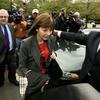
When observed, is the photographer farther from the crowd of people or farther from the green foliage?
the green foliage

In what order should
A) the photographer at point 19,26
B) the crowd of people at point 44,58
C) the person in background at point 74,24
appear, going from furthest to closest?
1. the person in background at point 74,24
2. the photographer at point 19,26
3. the crowd of people at point 44,58

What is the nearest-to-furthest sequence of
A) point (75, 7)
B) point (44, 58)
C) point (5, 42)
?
point (44, 58), point (5, 42), point (75, 7)

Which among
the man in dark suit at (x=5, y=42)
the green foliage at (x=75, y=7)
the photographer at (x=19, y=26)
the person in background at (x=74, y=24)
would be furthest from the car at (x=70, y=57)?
the green foliage at (x=75, y=7)

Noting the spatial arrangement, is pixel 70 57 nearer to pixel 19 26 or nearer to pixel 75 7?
pixel 19 26

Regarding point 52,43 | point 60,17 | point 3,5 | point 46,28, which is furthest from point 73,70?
point 3,5

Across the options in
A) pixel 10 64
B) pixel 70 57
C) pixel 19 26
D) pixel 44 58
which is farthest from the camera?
pixel 19 26

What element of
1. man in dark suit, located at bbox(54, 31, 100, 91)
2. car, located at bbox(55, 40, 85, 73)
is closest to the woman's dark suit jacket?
man in dark suit, located at bbox(54, 31, 100, 91)

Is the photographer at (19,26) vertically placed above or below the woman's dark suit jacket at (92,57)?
below

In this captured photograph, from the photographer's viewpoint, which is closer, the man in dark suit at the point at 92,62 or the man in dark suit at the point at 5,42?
the man in dark suit at the point at 92,62

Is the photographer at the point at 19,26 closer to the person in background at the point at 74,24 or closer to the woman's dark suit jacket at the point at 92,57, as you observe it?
the person in background at the point at 74,24

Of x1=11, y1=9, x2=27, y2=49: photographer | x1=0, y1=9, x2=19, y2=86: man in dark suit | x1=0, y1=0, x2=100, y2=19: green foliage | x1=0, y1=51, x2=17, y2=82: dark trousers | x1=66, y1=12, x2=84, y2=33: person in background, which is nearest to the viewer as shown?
x1=0, y1=9, x2=19, y2=86: man in dark suit

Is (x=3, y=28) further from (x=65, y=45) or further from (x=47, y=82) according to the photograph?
(x=47, y=82)

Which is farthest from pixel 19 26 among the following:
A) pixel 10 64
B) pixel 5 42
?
pixel 5 42

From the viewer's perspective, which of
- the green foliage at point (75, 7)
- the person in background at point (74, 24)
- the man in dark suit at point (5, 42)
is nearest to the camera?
the man in dark suit at point (5, 42)
